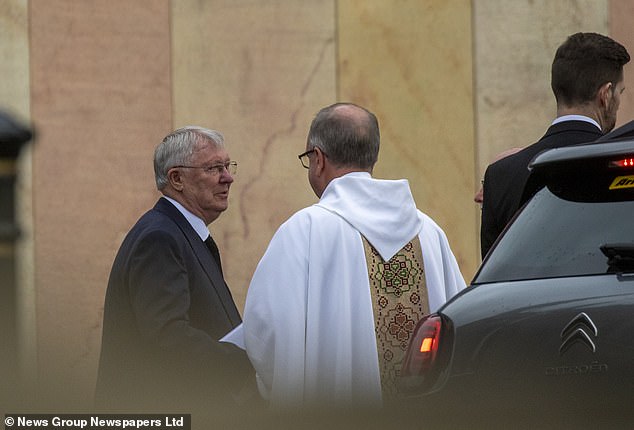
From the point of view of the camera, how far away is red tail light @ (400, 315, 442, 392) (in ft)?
14.5

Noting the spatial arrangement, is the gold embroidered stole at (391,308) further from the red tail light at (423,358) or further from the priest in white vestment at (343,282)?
the red tail light at (423,358)

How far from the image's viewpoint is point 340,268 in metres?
5.56

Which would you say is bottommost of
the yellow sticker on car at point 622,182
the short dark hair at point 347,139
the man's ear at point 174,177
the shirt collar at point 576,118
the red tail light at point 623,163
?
the yellow sticker on car at point 622,182

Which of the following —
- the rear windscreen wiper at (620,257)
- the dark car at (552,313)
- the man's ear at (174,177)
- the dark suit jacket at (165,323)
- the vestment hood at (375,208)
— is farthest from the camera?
Answer: the man's ear at (174,177)

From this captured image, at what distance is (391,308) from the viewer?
5.69 metres

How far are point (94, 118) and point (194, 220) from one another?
4805 millimetres

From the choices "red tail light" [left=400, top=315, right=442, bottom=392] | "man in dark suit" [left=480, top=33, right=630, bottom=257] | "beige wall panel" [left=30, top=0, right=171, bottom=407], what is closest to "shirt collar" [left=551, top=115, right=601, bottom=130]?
"man in dark suit" [left=480, top=33, right=630, bottom=257]

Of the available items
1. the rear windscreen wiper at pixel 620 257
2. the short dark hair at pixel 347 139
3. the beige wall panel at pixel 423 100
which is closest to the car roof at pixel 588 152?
the rear windscreen wiper at pixel 620 257

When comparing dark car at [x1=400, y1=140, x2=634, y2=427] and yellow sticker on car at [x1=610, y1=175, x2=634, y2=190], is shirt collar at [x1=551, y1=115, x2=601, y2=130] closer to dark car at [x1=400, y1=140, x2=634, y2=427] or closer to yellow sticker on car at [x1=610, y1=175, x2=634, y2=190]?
dark car at [x1=400, y1=140, x2=634, y2=427]

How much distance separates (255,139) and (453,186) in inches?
52.8

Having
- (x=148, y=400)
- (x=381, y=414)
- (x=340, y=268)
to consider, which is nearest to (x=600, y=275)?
(x=381, y=414)

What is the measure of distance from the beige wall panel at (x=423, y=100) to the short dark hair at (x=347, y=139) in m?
5.34

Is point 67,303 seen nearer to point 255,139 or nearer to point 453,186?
point 255,139

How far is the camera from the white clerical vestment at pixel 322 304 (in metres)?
5.48
